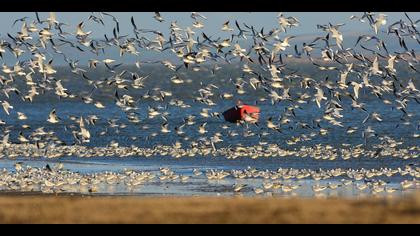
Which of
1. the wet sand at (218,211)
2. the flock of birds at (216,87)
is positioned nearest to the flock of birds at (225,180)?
the flock of birds at (216,87)

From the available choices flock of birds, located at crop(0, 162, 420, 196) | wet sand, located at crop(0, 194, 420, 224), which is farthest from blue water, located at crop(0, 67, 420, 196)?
wet sand, located at crop(0, 194, 420, 224)

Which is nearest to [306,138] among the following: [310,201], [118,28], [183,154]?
[183,154]

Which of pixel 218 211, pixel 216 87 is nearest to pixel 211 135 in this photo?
pixel 216 87

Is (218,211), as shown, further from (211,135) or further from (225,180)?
(211,135)

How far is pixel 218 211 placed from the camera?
6902 millimetres

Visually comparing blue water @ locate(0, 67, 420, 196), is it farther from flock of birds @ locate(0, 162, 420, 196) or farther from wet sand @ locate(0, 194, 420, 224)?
wet sand @ locate(0, 194, 420, 224)

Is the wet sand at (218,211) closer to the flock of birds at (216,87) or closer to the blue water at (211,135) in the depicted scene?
the flock of birds at (216,87)

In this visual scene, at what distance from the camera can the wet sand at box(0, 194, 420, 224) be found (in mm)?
6168

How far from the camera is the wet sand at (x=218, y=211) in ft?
20.2
